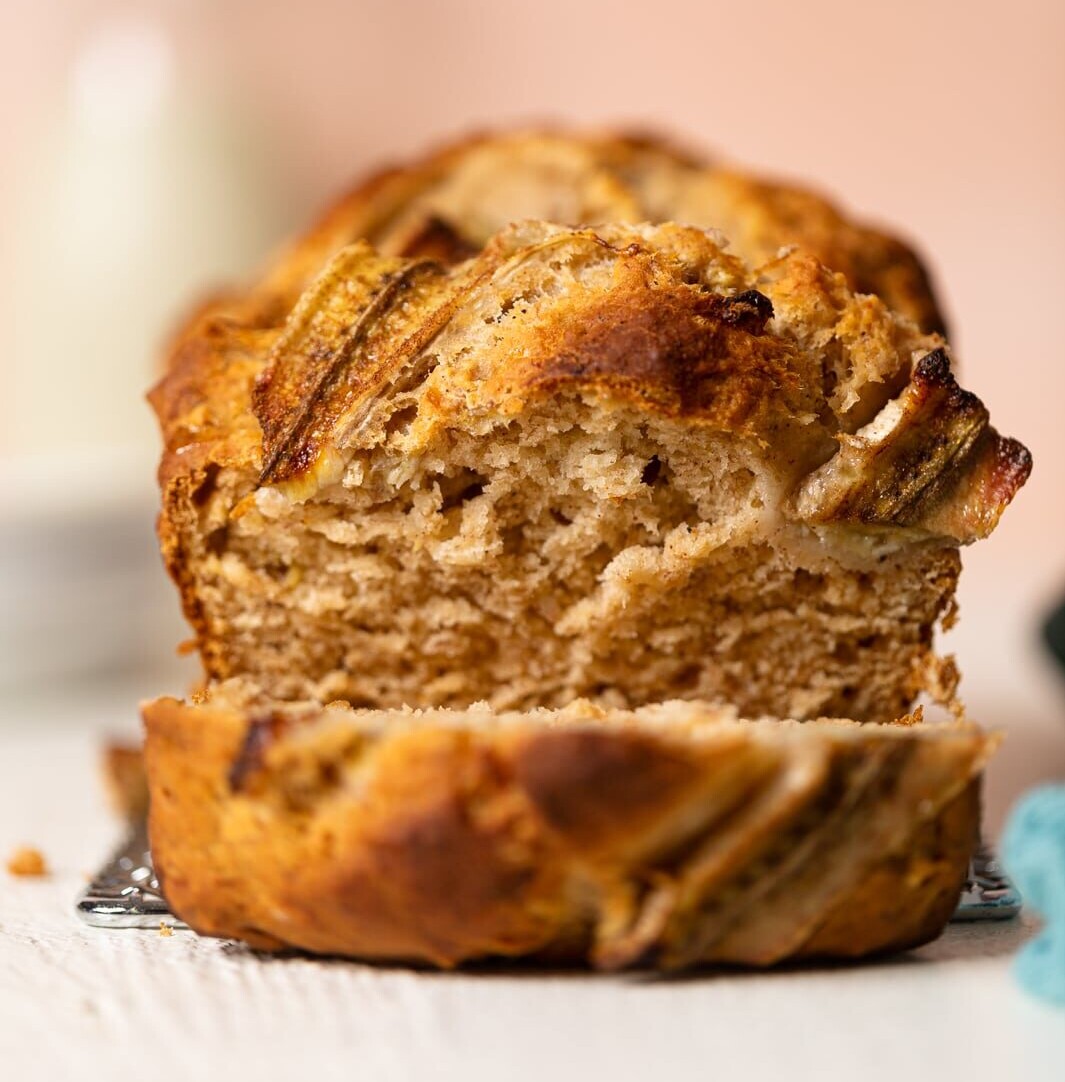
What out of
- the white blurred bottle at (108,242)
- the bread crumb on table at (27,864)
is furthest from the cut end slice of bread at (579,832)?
the white blurred bottle at (108,242)

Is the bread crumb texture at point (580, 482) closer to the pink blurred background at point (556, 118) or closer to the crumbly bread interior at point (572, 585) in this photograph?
the crumbly bread interior at point (572, 585)

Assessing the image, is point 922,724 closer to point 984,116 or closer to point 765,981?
point 765,981

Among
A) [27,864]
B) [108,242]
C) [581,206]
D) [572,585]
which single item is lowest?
[27,864]

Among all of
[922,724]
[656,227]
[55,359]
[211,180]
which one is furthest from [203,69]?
[922,724]

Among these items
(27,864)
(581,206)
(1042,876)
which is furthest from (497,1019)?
(581,206)

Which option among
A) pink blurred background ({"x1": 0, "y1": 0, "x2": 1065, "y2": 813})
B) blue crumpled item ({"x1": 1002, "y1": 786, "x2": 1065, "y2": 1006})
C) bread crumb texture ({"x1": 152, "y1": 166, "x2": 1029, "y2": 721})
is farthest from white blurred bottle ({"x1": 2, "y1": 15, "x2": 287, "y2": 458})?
blue crumpled item ({"x1": 1002, "y1": 786, "x2": 1065, "y2": 1006})

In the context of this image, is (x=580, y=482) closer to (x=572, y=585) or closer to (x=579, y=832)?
(x=572, y=585)
